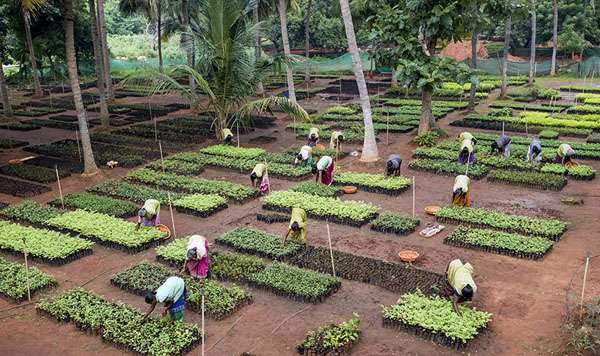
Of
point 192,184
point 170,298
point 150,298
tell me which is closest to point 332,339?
point 170,298

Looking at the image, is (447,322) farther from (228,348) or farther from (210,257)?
(210,257)

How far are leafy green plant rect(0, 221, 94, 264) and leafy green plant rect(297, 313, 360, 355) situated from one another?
21.1 ft

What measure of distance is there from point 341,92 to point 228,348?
1196 inches

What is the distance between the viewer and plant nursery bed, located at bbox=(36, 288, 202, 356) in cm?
945

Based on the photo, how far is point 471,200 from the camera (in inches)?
656

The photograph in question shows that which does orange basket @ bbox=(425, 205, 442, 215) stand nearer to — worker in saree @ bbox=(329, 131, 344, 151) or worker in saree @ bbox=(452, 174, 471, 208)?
worker in saree @ bbox=(452, 174, 471, 208)

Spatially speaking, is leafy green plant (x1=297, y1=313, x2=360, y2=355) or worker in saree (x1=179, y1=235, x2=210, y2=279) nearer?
leafy green plant (x1=297, y1=313, x2=360, y2=355)

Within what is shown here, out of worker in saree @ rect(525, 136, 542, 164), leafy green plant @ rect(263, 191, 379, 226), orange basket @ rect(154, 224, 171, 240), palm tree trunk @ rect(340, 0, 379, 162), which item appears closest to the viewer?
orange basket @ rect(154, 224, 171, 240)

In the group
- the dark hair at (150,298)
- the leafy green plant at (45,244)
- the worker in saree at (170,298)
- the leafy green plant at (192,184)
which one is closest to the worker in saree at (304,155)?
the leafy green plant at (192,184)

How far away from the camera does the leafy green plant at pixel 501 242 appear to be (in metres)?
12.7

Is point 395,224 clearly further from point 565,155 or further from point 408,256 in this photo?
point 565,155

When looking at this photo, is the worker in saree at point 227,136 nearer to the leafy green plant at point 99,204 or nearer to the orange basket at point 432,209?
Result: the leafy green plant at point 99,204

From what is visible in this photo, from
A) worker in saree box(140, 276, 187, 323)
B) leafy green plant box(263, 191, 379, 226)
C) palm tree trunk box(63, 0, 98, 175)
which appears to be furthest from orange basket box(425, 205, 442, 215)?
palm tree trunk box(63, 0, 98, 175)

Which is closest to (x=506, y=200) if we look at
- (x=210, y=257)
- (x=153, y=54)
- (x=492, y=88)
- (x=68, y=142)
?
(x=210, y=257)
